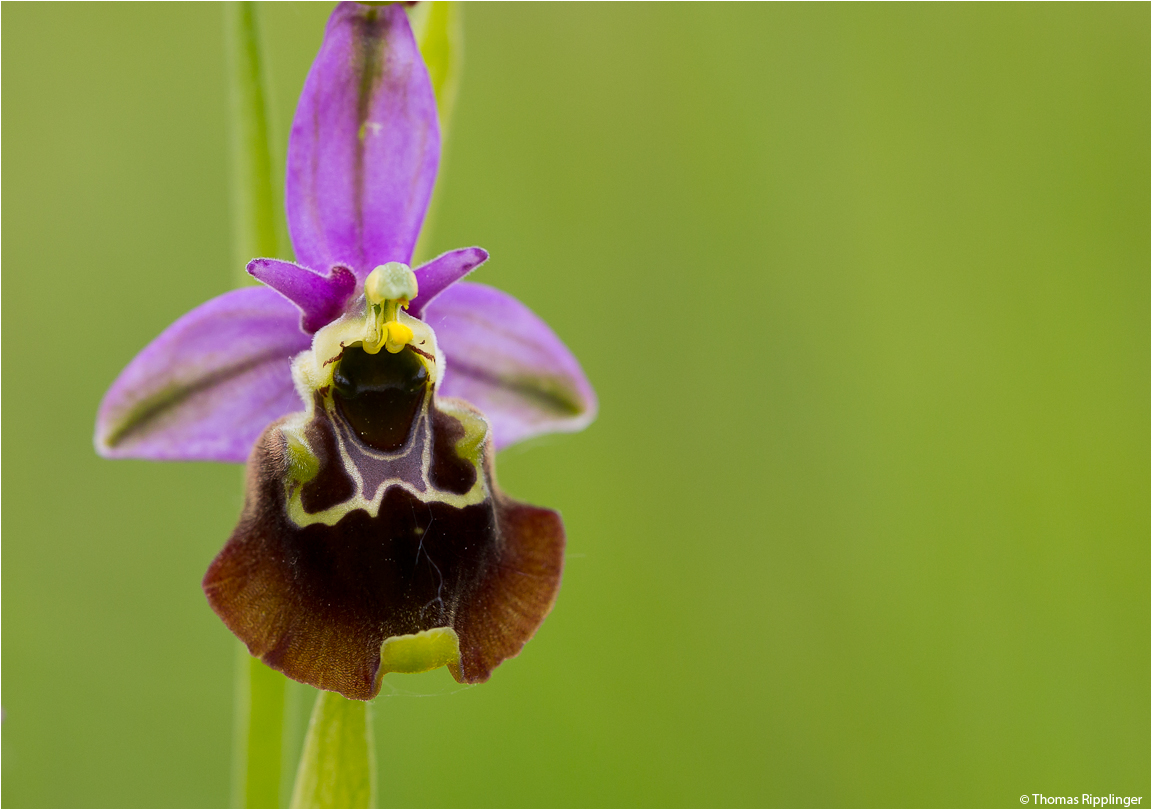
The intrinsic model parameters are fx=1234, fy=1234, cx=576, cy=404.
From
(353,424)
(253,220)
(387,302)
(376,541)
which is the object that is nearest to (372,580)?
(376,541)

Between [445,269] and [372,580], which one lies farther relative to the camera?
[445,269]

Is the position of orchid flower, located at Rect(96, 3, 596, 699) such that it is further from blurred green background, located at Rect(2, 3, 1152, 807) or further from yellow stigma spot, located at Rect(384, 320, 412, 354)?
blurred green background, located at Rect(2, 3, 1152, 807)

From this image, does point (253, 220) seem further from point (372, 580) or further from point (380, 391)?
point (372, 580)

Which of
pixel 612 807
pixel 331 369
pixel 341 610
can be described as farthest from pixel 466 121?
pixel 341 610

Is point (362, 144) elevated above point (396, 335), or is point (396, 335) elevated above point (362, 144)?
point (362, 144)

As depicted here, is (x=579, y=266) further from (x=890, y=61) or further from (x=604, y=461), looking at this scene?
(x=890, y=61)

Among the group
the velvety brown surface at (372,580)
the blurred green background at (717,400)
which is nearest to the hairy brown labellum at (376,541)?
the velvety brown surface at (372,580)
